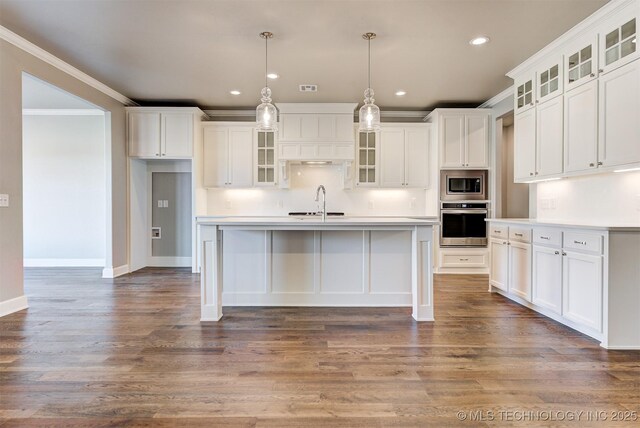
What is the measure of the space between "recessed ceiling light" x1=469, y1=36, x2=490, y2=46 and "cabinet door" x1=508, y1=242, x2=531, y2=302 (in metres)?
2.07

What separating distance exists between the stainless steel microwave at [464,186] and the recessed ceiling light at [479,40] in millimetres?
2329

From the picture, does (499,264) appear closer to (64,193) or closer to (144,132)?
(144,132)

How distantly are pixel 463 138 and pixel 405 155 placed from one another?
92cm

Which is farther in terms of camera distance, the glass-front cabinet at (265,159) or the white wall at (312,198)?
the white wall at (312,198)

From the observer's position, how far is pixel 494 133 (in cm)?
531

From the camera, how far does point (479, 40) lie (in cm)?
336

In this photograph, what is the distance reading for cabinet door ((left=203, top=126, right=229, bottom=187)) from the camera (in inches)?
226

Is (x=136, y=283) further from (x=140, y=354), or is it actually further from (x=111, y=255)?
(x=140, y=354)

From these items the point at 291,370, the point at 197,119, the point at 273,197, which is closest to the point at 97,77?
the point at 197,119

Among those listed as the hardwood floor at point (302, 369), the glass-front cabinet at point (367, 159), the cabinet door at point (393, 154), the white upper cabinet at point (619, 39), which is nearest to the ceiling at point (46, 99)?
the hardwood floor at point (302, 369)

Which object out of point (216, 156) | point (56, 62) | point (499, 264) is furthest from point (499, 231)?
point (56, 62)

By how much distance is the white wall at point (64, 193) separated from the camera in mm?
5859

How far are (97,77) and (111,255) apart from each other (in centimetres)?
247

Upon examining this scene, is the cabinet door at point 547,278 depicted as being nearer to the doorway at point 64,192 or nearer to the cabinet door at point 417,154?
the cabinet door at point 417,154
